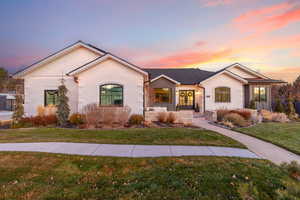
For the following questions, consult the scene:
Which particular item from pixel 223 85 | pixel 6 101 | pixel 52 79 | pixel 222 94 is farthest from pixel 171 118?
pixel 6 101

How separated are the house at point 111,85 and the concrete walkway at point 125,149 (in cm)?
647

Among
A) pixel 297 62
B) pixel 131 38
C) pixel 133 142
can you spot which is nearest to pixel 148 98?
pixel 131 38

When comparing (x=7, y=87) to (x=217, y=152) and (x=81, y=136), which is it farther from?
(x=217, y=152)

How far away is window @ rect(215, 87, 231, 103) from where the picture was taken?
18750 millimetres

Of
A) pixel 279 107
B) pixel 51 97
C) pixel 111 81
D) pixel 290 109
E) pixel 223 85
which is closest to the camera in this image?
pixel 111 81

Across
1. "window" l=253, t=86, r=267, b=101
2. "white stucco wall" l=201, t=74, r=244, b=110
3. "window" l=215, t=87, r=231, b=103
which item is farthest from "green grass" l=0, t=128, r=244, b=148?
"window" l=253, t=86, r=267, b=101

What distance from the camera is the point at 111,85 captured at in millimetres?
12734

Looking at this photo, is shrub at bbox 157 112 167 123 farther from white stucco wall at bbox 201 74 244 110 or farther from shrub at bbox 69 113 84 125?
white stucco wall at bbox 201 74 244 110

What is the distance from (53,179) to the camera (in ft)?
12.8

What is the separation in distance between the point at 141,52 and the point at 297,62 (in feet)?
69.3

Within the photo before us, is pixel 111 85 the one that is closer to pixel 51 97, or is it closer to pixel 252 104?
pixel 51 97

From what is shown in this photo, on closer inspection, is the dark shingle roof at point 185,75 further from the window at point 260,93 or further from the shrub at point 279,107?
the shrub at point 279,107

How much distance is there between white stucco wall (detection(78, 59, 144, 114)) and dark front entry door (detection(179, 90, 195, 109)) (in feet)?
30.9

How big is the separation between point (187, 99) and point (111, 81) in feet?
38.2
